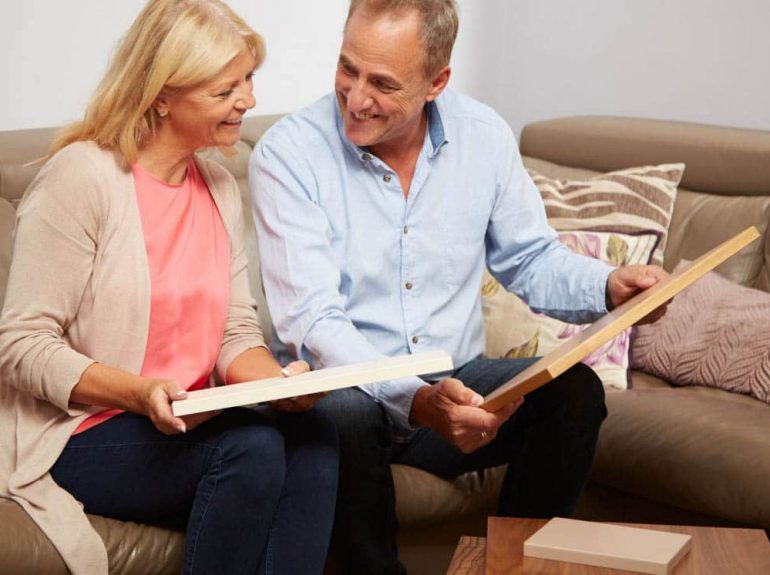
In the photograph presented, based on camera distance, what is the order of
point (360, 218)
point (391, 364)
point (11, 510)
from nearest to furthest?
point (391, 364)
point (11, 510)
point (360, 218)

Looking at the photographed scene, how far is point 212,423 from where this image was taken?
1703 mm

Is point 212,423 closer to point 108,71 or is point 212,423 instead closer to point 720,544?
point 108,71

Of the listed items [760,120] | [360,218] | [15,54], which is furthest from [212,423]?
[760,120]

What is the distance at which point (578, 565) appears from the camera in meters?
1.51

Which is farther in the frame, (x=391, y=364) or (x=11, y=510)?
(x=11, y=510)

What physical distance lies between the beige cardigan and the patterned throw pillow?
954 mm

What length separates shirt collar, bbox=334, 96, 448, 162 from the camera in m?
2.00

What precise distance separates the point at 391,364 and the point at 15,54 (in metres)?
1.31

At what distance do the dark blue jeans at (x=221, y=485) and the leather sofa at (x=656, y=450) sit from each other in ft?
0.19

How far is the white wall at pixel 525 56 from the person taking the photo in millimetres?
2500

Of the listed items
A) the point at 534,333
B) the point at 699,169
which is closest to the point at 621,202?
the point at 699,169

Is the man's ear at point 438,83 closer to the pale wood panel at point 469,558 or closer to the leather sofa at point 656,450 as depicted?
the leather sofa at point 656,450

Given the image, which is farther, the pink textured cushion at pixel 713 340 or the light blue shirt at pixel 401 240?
the pink textured cushion at pixel 713 340

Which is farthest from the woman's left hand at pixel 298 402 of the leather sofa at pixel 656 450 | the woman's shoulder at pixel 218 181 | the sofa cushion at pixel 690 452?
the sofa cushion at pixel 690 452
